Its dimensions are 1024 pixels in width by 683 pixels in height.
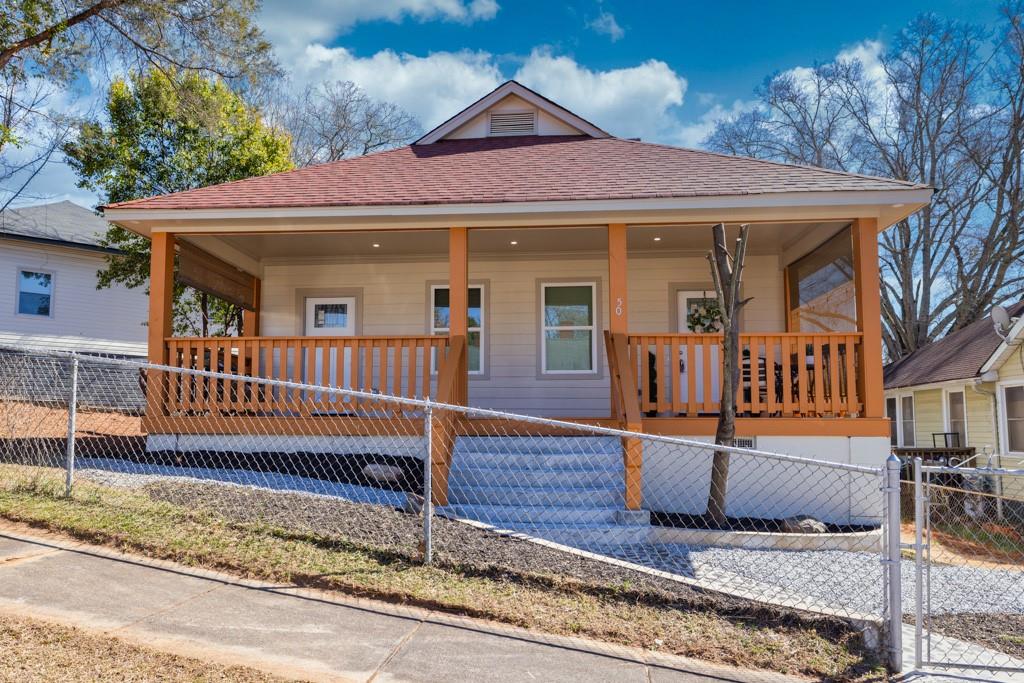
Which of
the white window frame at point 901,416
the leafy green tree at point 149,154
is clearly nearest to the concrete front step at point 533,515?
the leafy green tree at point 149,154

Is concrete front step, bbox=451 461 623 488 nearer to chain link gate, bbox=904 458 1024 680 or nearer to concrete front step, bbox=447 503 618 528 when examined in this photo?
concrete front step, bbox=447 503 618 528

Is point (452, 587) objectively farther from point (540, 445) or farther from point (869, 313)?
point (869, 313)

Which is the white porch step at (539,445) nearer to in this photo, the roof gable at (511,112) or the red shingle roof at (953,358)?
the roof gable at (511,112)

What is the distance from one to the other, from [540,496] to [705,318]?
16.6 feet

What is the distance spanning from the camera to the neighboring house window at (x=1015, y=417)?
44.8 ft

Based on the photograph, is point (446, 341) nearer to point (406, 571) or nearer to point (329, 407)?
point (329, 407)

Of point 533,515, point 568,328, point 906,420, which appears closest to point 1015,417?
point 906,420

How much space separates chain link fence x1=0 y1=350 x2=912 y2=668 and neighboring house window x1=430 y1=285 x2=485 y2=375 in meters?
1.99

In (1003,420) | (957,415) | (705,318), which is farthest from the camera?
(957,415)

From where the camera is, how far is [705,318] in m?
11.0

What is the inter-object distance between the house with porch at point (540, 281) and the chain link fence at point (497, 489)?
135 mm

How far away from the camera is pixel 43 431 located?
11367 mm

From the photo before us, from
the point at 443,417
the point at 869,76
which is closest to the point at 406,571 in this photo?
the point at 443,417

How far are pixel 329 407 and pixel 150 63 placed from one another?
737 cm
